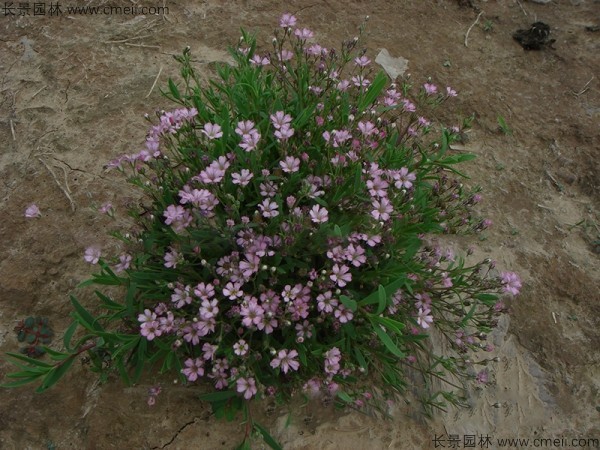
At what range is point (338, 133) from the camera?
9.16 ft

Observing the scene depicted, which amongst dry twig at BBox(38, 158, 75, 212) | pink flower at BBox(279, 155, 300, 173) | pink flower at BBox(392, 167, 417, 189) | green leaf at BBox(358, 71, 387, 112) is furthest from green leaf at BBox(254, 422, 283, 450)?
dry twig at BBox(38, 158, 75, 212)

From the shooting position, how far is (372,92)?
3.18 m

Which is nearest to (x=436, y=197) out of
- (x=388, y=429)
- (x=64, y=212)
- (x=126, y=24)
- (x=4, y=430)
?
(x=388, y=429)

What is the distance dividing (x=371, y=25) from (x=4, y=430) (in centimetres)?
526

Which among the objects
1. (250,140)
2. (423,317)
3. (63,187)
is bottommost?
(63,187)

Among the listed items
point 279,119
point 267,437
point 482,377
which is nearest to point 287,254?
point 279,119

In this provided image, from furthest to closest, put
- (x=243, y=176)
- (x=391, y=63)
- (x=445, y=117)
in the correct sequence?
(x=391, y=63)
(x=445, y=117)
(x=243, y=176)

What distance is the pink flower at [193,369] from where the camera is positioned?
101 inches

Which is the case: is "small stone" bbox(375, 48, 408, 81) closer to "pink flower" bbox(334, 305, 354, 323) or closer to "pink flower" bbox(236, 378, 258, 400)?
"pink flower" bbox(334, 305, 354, 323)

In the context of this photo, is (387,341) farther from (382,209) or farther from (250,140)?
(250,140)

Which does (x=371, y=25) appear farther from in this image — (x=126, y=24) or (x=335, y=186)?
(x=335, y=186)

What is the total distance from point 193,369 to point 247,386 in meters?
0.31

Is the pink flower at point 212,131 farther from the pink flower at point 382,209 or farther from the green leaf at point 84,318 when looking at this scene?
the green leaf at point 84,318

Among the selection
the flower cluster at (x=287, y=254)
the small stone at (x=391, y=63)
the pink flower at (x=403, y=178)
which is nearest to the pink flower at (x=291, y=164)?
the flower cluster at (x=287, y=254)
